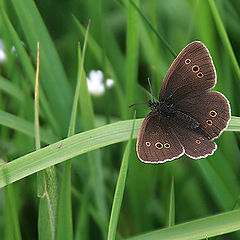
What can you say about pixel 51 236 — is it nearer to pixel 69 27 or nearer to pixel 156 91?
pixel 156 91

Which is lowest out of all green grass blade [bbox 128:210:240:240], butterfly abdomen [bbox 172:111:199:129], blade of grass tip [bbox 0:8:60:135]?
green grass blade [bbox 128:210:240:240]

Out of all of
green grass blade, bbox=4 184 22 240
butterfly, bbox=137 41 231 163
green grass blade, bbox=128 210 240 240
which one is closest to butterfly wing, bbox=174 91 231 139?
butterfly, bbox=137 41 231 163

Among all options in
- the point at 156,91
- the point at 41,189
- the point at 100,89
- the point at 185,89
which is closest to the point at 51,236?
the point at 41,189

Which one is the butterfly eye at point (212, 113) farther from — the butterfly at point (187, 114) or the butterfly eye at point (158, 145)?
the butterfly eye at point (158, 145)

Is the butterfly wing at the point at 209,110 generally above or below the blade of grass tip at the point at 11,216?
above

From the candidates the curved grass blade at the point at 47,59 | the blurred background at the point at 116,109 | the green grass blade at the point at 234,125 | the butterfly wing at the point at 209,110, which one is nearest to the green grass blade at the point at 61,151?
the green grass blade at the point at 234,125

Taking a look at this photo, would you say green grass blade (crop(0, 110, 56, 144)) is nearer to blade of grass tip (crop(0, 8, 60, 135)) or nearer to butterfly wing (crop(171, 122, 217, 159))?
blade of grass tip (crop(0, 8, 60, 135))

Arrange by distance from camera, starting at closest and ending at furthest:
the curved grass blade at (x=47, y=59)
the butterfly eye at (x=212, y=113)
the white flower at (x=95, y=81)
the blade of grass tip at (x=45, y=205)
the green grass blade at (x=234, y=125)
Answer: the blade of grass tip at (x=45, y=205), the green grass blade at (x=234, y=125), the butterfly eye at (x=212, y=113), the curved grass blade at (x=47, y=59), the white flower at (x=95, y=81)
